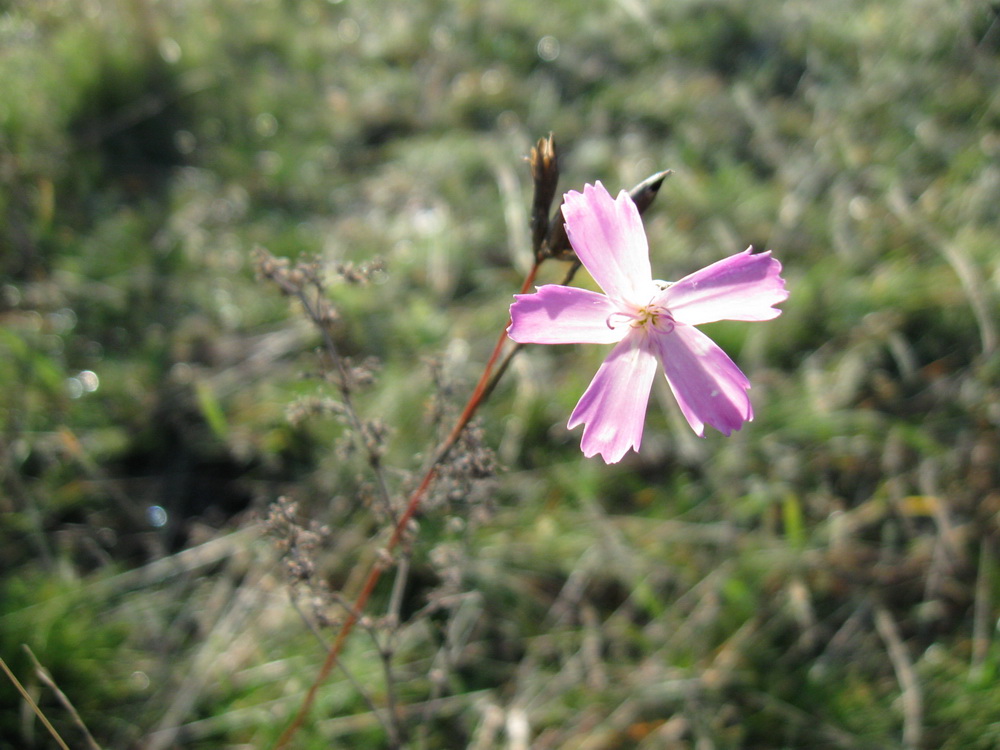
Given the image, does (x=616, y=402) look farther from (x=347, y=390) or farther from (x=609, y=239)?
(x=347, y=390)

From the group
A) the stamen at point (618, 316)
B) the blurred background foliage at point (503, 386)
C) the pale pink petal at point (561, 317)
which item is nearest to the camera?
the pale pink petal at point (561, 317)

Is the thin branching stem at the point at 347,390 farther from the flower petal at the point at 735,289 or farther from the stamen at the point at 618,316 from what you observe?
the flower petal at the point at 735,289

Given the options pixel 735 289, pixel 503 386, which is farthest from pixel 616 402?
pixel 503 386

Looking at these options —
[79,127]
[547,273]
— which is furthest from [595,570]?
[79,127]

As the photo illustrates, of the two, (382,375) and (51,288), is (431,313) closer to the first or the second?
(382,375)

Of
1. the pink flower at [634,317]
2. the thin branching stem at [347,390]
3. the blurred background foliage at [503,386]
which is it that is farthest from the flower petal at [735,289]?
the thin branching stem at [347,390]

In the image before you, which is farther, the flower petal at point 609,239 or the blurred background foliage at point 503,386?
the blurred background foliage at point 503,386

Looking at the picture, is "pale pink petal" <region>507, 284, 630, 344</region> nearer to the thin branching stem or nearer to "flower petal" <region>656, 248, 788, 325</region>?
"flower petal" <region>656, 248, 788, 325</region>
